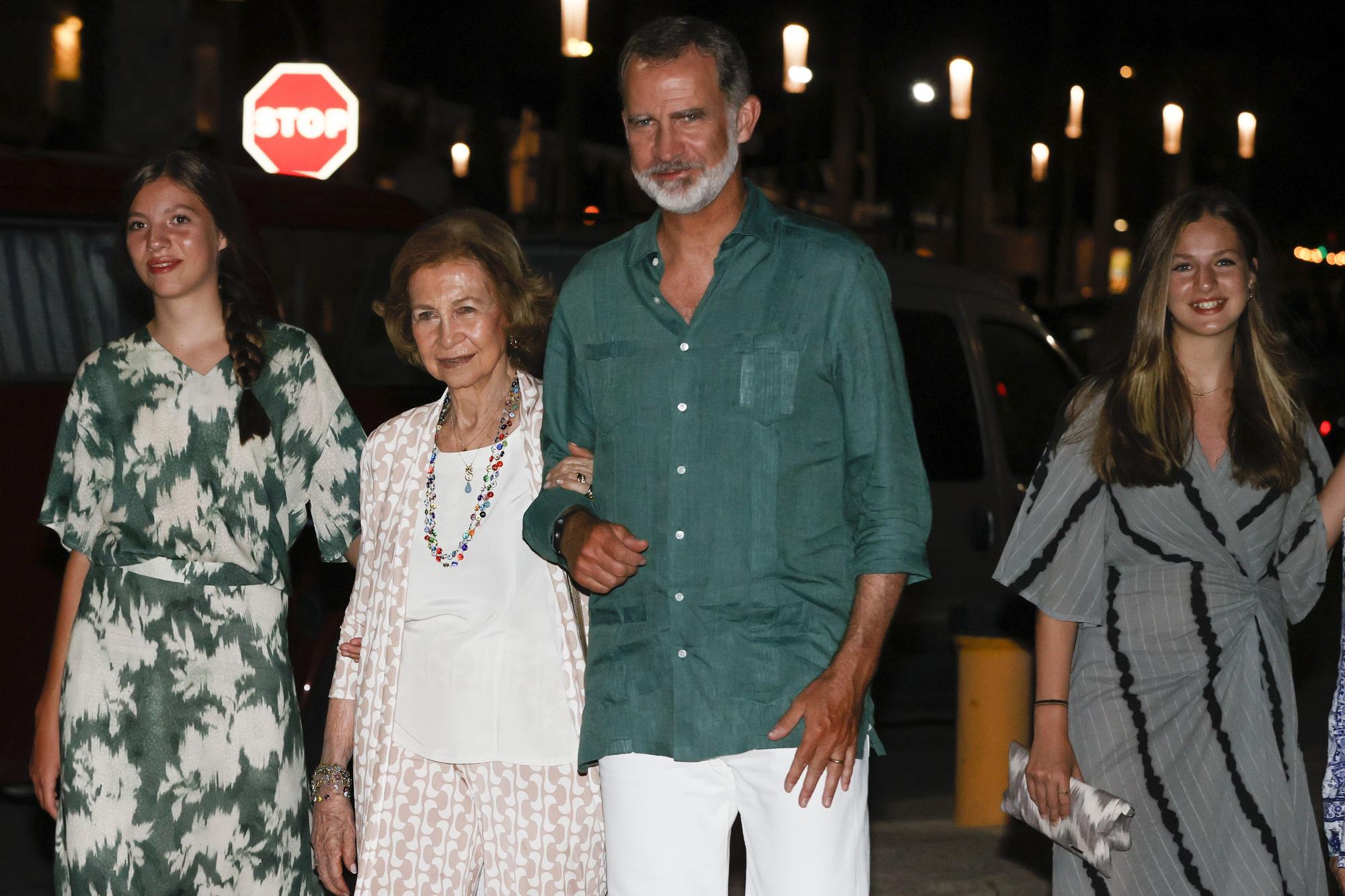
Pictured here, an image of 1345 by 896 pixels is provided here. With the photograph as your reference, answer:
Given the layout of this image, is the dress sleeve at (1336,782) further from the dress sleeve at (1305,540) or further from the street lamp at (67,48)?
the street lamp at (67,48)

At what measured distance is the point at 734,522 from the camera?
311 centimetres

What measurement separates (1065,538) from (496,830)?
1.48 m

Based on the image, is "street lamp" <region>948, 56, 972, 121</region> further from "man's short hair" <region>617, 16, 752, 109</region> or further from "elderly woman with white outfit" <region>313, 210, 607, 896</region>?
"man's short hair" <region>617, 16, 752, 109</region>

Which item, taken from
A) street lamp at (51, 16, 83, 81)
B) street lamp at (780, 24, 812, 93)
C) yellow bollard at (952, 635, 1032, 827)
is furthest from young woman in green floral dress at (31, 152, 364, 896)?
street lamp at (51, 16, 83, 81)

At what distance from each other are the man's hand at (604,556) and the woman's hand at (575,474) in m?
0.21

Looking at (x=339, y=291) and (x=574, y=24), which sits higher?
(x=574, y=24)

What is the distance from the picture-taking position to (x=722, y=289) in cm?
319

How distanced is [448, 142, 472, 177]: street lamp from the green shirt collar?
1334 inches

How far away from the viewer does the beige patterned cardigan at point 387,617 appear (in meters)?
3.57

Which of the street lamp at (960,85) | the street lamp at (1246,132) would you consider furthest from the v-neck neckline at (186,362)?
the street lamp at (1246,132)

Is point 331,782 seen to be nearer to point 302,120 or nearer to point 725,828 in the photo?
point 725,828

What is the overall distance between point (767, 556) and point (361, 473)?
1.20 meters

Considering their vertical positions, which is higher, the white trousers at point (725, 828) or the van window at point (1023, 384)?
the van window at point (1023, 384)

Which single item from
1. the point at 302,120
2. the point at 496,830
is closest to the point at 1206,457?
the point at 496,830
